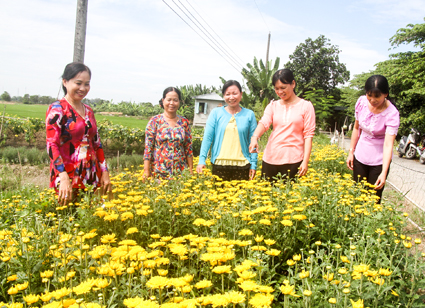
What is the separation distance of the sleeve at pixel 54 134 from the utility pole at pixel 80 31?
375cm

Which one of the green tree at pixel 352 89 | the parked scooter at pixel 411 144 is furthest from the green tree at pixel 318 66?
the parked scooter at pixel 411 144

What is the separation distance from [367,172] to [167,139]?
2173 mm

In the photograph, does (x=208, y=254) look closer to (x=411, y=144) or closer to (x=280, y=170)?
(x=280, y=170)

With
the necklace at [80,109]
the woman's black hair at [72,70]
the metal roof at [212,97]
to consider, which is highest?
the metal roof at [212,97]

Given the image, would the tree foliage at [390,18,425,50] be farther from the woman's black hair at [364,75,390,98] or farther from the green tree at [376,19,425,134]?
the woman's black hair at [364,75,390,98]

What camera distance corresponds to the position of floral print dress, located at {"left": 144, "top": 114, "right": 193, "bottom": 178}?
371 cm

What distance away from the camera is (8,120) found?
11078 mm

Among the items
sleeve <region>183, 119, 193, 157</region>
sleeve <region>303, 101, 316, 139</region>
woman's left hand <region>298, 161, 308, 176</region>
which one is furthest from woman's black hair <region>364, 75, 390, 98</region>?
sleeve <region>183, 119, 193, 157</region>

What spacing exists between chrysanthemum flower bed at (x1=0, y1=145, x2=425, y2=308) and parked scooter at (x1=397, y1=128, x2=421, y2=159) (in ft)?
51.0

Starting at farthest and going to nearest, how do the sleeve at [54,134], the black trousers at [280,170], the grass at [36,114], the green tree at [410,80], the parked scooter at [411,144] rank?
the grass at [36,114], the green tree at [410,80], the parked scooter at [411,144], the black trousers at [280,170], the sleeve at [54,134]

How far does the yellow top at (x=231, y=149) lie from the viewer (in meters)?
3.62

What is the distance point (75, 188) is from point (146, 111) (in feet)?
159

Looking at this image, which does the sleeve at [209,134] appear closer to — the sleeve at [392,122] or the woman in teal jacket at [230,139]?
the woman in teal jacket at [230,139]

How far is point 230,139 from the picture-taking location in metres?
3.62
